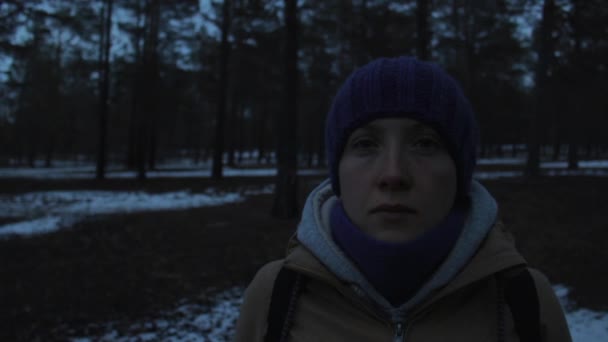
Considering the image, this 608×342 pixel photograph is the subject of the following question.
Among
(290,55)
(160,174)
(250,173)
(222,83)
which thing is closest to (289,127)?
(290,55)

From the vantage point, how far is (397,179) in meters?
1.31

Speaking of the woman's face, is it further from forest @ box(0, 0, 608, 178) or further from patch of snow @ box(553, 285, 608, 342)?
forest @ box(0, 0, 608, 178)

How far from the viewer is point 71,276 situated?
6.66 meters

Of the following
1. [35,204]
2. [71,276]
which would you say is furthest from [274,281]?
[35,204]

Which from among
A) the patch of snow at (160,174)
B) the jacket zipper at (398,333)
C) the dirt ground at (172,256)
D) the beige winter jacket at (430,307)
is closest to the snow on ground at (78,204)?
the dirt ground at (172,256)

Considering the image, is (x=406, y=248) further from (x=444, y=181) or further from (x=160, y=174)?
(x=160, y=174)

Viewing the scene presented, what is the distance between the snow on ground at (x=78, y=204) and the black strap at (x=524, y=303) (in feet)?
36.6

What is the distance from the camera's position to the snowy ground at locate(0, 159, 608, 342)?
471 cm

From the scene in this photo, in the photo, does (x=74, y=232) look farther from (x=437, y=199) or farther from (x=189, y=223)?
(x=437, y=199)

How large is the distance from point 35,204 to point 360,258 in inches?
620

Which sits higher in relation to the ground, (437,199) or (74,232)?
(437,199)

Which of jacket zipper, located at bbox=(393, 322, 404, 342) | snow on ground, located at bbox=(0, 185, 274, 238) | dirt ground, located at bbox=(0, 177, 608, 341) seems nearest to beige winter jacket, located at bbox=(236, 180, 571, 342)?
jacket zipper, located at bbox=(393, 322, 404, 342)

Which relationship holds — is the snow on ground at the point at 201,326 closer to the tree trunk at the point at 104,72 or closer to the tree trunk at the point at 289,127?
the tree trunk at the point at 289,127

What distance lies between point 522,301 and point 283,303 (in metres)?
0.77
